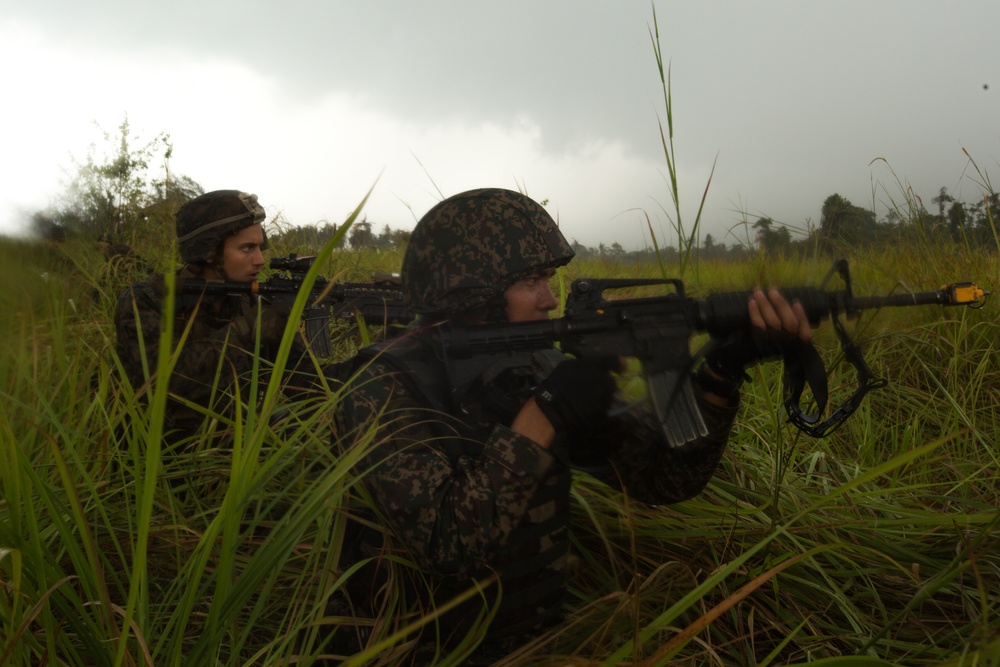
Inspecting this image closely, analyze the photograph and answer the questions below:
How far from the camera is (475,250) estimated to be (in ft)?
6.59

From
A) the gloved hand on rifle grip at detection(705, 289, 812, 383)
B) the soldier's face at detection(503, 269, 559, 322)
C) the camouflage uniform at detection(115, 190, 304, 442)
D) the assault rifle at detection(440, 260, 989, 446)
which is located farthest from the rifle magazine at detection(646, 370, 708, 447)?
the camouflage uniform at detection(115, 190, 304, 442)

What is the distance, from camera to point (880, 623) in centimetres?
174

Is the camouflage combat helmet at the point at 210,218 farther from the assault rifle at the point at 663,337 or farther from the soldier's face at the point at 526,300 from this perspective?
the assault rifle at the point at 663,337

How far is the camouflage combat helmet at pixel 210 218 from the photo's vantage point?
157 inches

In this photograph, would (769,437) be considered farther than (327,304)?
No

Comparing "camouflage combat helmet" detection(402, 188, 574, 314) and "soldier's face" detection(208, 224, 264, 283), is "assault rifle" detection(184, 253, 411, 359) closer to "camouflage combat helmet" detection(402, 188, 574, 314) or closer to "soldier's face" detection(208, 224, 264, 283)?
"soldier's face" detection(208, 224, 264, 283)

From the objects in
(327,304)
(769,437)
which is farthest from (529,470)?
(327,304)

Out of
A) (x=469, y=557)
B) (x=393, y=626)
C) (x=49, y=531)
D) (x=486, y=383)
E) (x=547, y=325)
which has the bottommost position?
(x=393, y=626)

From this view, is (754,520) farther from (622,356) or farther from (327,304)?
(327,304)

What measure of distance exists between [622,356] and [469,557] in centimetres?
68

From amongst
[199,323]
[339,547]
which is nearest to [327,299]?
[199,323]

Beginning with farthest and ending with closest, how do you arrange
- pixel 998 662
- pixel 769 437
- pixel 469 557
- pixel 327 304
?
pixel 327 304, pixel 769 437, pixel 469 557, pixel 998 662

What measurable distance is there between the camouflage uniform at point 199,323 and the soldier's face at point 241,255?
1.9 inches

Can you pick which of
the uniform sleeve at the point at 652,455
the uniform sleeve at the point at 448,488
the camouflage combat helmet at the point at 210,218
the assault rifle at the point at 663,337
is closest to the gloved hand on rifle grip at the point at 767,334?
the assault rifle at the point at 663,337
